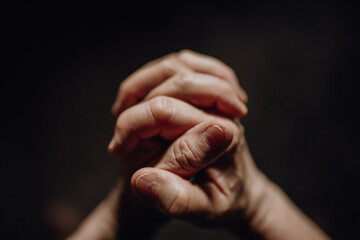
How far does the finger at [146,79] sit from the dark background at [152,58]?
890 millimetres

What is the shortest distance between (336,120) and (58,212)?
70.2 inches

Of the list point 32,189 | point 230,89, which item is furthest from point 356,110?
point 32,189

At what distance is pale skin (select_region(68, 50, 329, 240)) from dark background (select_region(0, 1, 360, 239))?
79 centimetres

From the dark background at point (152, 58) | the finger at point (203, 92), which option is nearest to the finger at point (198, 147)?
the finger at point (203, 92)

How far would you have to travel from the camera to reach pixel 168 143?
0.53 metres

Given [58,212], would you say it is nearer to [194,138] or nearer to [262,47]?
[194,138]

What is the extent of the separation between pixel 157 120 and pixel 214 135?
0.13 m

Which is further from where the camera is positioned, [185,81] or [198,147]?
[185,81]

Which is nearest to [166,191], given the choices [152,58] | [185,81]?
[185,81]

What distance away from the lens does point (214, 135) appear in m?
0.40

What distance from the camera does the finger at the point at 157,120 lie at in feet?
1.51

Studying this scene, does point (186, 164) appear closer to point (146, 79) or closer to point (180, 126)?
point (180, 126)

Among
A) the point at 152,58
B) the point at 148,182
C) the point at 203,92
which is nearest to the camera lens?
the point at 148,182

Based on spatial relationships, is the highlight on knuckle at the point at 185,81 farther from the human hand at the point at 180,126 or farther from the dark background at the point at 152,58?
the dark background at the point at 152,58
